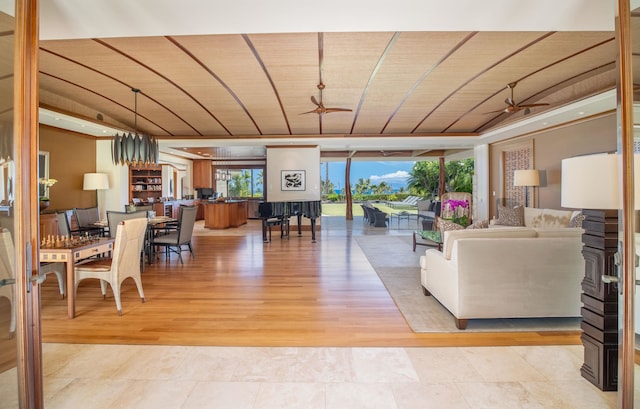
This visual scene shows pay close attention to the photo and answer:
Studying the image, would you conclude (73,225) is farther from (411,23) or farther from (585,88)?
(585,88)

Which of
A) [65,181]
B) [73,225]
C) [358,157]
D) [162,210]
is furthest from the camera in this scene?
[358,157]

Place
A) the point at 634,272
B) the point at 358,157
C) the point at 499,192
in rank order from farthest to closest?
the point at 358,157 → the point at 499,192 → the point at 634,272

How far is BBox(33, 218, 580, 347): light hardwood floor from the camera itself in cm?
269

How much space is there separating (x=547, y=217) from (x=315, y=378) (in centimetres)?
602

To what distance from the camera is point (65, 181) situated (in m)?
7.04

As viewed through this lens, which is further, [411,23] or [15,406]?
[411,23]

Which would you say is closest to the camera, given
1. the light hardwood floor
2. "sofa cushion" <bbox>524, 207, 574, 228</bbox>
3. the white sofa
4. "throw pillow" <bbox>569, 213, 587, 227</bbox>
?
the light hardwood floor

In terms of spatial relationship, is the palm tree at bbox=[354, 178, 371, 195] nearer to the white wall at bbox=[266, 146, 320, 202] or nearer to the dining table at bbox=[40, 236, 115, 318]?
the white wall at bbox=[266, 146, 320, 202]

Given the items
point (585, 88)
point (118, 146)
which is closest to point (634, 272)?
point (585, 88)

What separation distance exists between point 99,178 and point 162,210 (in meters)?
3.19

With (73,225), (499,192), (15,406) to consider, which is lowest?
(15,406)

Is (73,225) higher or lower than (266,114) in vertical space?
lower

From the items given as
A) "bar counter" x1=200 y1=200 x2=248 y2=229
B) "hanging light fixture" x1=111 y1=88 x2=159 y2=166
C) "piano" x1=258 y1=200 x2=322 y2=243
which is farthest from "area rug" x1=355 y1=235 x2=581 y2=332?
"bar counter" x1=200 y1=200 x2=248 y2=229

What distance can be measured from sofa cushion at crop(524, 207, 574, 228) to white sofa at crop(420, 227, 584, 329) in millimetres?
3408
